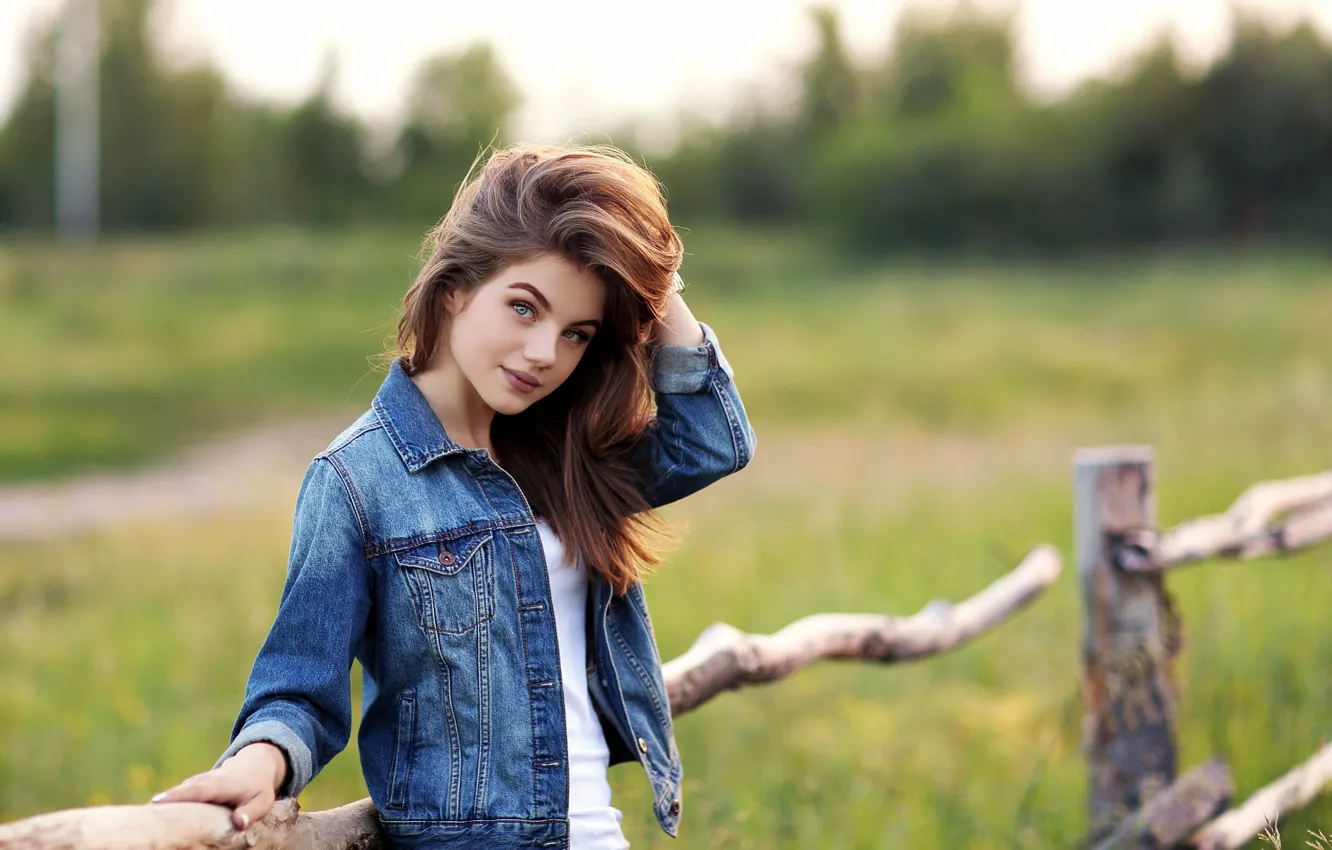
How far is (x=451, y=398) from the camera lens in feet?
6.23

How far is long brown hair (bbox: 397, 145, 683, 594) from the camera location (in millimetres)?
1849

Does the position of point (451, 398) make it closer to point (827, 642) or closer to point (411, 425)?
point (411, 425)

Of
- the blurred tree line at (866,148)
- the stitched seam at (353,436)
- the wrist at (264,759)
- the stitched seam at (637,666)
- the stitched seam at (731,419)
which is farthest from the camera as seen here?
the blurred tree line at (866,148)

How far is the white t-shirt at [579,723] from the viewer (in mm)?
1823

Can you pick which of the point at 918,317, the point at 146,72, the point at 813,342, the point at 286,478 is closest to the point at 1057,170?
the point at 918,317

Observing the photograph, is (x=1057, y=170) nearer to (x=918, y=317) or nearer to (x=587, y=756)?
(x=918, y=317)

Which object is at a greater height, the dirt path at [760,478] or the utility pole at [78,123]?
the utility pole at [78,123]

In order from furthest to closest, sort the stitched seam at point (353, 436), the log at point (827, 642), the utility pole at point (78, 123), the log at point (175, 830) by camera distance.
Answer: the utility pole at point (78, 123) < the log at point (827, 642) < the stitched seam at point (353, 436) < the log at point (175, 830)

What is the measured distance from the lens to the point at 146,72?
32719 millimetres

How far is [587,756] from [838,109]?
3245cm

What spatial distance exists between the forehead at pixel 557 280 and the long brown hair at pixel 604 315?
13mm

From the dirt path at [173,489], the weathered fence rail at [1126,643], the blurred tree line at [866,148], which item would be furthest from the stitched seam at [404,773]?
the blurred tree line at [866,148]

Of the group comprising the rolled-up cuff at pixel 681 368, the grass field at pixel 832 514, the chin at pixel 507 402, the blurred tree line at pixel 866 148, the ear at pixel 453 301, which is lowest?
the grass field at pixel 832 514

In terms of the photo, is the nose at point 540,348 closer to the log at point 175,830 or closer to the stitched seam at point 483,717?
the stitched seam at point 483,717
